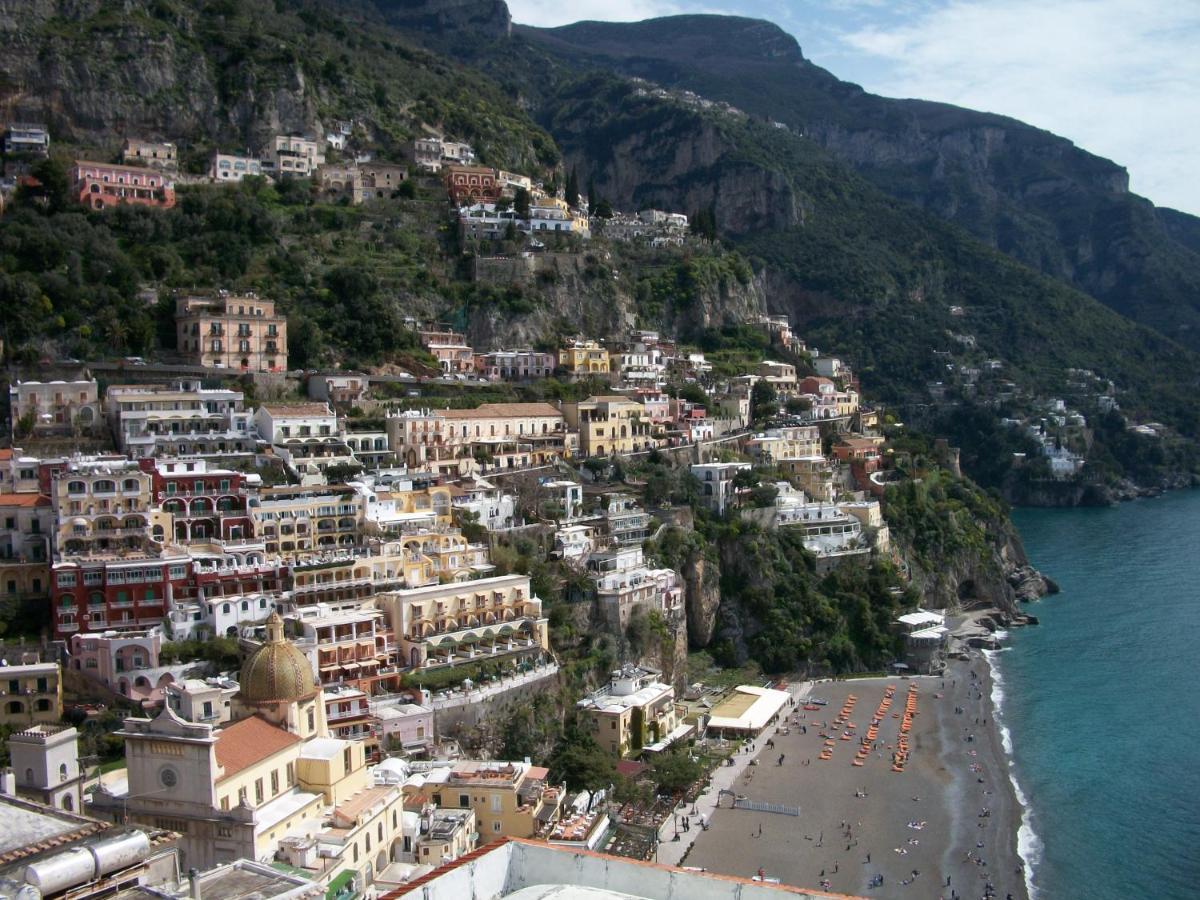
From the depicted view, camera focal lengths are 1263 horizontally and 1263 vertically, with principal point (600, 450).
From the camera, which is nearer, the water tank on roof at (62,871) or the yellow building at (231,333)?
the water tank on roof at (62,871)

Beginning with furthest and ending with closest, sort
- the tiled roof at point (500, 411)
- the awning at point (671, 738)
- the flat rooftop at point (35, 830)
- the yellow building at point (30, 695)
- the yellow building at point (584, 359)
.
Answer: the yellow building at point (584, 359) < the tiled roof at point (500, 411) < the awning at point (671, 738) < the yellow building at point (30, 695) < the flat rooftop at point (35, 830)

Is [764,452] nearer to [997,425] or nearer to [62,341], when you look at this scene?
[62,341]

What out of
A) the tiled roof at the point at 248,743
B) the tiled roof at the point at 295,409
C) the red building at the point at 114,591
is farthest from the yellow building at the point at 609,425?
the tiled roof at the point at 248,743

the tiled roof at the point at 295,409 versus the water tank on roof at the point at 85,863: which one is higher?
the tiled roof at the point at 295,409

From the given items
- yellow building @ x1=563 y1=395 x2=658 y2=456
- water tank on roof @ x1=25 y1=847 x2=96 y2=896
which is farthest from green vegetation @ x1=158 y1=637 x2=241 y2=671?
yellow building @ x1=563 y1=395 x2=658 y2=456

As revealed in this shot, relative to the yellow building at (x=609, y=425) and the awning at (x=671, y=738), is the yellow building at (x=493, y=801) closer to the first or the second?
the awning at (x=671, y=738)
